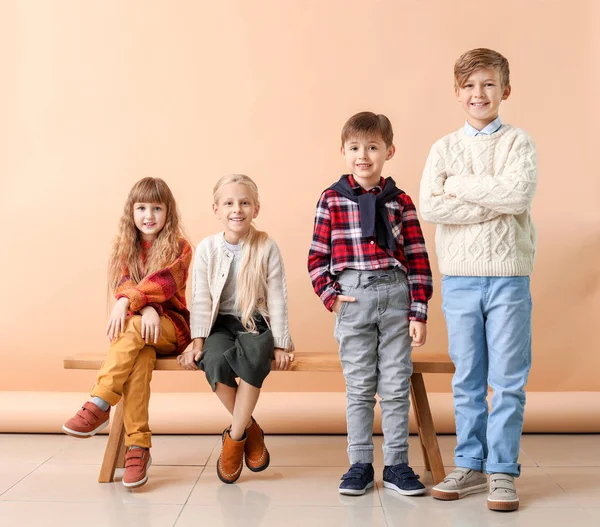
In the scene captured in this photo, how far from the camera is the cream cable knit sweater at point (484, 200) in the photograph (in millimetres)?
2373

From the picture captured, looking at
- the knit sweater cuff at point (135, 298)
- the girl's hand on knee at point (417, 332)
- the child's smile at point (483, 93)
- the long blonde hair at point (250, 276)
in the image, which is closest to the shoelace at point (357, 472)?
the girl's hand on knee at point (417, 332)

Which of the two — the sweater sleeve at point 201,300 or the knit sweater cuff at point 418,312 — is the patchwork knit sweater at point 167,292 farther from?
the knit sweater cuff at point 418,312

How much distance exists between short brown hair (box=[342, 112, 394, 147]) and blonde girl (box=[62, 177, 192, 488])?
30.6 inches

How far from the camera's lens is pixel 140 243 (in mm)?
2912

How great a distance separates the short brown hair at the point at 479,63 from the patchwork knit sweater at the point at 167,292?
1172 mm

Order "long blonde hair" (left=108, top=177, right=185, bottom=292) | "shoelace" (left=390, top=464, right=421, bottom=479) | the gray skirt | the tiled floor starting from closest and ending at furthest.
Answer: the tiled floor → "shoelace" (left=390, top=464, right=421, bottom=479) → the gray skirt → "long blonde hair" (left=108, top=177, right=185, bottom=292)

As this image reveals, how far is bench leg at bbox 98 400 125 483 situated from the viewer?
2695 mm

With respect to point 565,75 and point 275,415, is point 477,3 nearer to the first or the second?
point 565,75

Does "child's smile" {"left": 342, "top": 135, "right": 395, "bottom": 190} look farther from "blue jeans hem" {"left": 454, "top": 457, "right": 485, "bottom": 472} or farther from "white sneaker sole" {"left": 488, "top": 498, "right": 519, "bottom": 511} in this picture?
"white sneaker sole" {"left": 488, "top": 498, "right": 519, "bottom": 511}

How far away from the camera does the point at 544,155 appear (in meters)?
3.63

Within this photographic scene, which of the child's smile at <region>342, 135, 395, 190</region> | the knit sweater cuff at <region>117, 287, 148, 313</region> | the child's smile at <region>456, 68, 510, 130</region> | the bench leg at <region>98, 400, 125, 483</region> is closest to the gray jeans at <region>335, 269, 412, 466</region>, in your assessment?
the child's smile at <region>342, 135, 395, 190</region>

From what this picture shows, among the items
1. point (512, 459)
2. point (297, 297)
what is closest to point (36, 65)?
point (297, 297)

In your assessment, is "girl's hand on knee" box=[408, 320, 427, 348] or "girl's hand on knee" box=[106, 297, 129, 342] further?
"girl's hand on knee" box=[106, 297, 129, 342]

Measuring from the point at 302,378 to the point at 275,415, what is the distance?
1.34 ft
